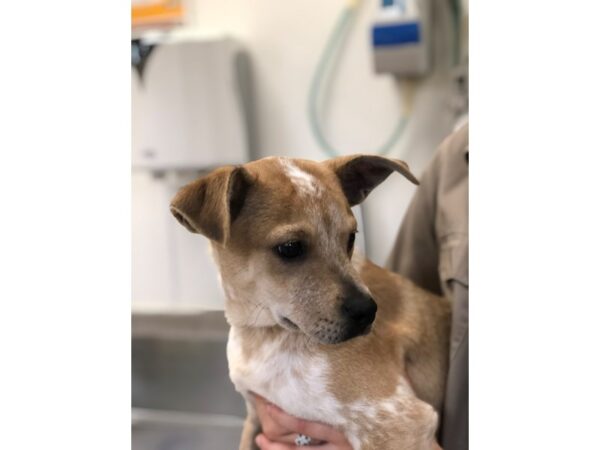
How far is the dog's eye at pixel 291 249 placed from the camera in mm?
876

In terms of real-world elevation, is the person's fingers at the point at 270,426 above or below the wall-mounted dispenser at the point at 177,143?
below

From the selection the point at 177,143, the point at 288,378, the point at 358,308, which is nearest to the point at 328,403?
the point at 288,378

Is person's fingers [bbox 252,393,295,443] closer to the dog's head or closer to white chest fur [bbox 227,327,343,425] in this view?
white chest fur [bbox 227,327,343,425]

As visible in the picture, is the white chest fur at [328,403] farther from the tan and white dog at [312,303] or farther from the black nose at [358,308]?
the black nose at [358,308]

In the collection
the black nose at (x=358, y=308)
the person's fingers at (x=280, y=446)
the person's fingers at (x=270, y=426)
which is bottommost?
the person's fingers at (x=280, y=446)

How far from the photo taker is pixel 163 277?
103 centimetres

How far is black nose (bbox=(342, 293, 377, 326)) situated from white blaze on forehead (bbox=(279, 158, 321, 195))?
0.53 ft

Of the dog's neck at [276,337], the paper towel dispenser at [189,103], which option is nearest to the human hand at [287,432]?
the dog's neck at [276,337]

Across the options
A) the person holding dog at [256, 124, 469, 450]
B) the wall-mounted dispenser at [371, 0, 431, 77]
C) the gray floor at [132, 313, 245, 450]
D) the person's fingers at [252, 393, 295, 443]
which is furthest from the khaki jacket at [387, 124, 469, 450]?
the gray floor at [132, 313, 245, 450]

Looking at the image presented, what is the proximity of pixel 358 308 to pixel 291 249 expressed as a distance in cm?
13

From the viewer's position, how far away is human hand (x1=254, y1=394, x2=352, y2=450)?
3.10ft

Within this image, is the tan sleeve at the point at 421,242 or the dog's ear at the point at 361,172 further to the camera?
the tan sleeve at the point at 421,242
